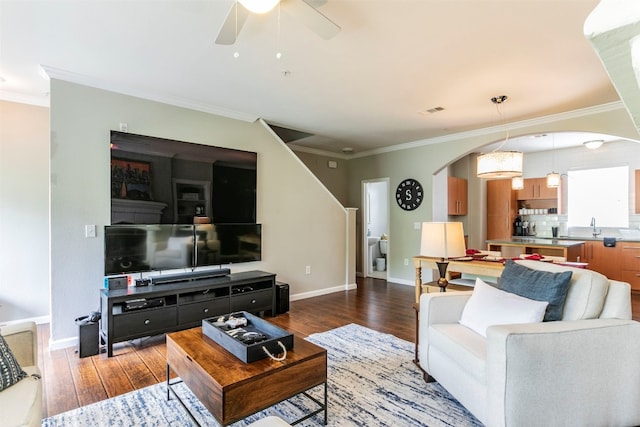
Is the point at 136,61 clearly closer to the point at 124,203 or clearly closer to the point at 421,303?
the point at 124,203

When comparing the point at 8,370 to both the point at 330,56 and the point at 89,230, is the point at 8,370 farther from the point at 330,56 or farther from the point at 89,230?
the point at 330,56

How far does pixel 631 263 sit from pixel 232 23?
22.8 feet

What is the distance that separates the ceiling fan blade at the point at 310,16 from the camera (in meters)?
1.78

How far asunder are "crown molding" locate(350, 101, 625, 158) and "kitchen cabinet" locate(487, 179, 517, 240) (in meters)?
2.60

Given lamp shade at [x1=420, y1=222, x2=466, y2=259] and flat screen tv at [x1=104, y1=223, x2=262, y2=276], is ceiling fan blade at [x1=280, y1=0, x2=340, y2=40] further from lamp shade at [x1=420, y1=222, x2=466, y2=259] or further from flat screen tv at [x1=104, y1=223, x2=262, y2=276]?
flat screen tv at [x1=104, y1=223, x2=262, y2=276]

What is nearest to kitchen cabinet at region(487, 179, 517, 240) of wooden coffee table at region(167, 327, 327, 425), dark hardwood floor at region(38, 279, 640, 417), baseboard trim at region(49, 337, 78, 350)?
dark hardwood floor at region(38, 279, 640, 417)

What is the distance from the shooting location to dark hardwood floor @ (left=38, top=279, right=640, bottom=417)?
2.32m

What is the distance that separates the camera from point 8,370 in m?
1.52

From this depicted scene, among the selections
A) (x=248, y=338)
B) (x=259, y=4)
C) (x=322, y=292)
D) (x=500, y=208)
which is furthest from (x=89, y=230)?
(x=500, y=208)

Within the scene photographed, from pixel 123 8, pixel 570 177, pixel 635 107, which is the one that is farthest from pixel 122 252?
pixel 570 177

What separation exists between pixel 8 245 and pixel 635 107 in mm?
5087

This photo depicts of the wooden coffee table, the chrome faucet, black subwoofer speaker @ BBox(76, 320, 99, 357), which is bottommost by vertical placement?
black subwoofer speaker @ BBox(76, 320, 99, 357)

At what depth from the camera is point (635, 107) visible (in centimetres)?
57

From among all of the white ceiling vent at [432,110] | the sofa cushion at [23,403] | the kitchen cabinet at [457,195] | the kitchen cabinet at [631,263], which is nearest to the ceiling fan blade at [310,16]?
the sofa cushion at [23,403]
